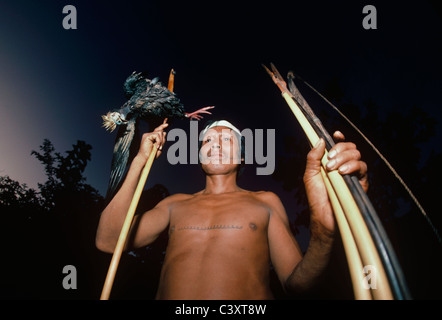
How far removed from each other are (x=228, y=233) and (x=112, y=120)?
2.29 m

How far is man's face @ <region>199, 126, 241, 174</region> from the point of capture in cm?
298

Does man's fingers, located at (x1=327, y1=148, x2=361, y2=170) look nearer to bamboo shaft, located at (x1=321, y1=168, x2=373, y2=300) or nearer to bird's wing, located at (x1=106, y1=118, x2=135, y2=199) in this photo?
bamboo shaft, located at (x1=321, y1=168, x2=373, y2=300)

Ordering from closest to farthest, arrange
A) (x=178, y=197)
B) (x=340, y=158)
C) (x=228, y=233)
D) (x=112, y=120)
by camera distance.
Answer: (x=340, y=158)
(x=228, y=233)
(x=112, y=120)
(x=178, y=197)

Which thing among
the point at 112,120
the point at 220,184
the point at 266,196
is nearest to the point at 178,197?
the point at 220,184

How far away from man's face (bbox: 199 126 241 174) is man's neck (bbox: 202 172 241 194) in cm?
11

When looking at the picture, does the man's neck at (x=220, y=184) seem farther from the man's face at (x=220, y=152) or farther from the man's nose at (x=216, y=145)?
the man's nose at (x=216, y=145)

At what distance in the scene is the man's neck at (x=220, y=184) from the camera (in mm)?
2986

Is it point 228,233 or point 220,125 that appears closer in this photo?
point 228,233

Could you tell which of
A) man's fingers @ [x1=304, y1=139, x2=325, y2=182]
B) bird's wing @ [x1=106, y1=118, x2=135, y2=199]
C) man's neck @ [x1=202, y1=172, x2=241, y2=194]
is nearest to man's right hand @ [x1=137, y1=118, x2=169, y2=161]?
bird's wing @ [x1=106, y1=118, x2=135, y2=199]

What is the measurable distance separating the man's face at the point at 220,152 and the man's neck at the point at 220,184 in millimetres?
112

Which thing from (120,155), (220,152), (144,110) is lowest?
(120,155)

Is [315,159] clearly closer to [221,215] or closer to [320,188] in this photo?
[320,188]

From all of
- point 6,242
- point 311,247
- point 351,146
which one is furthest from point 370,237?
point 6,242

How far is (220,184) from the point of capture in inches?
119
